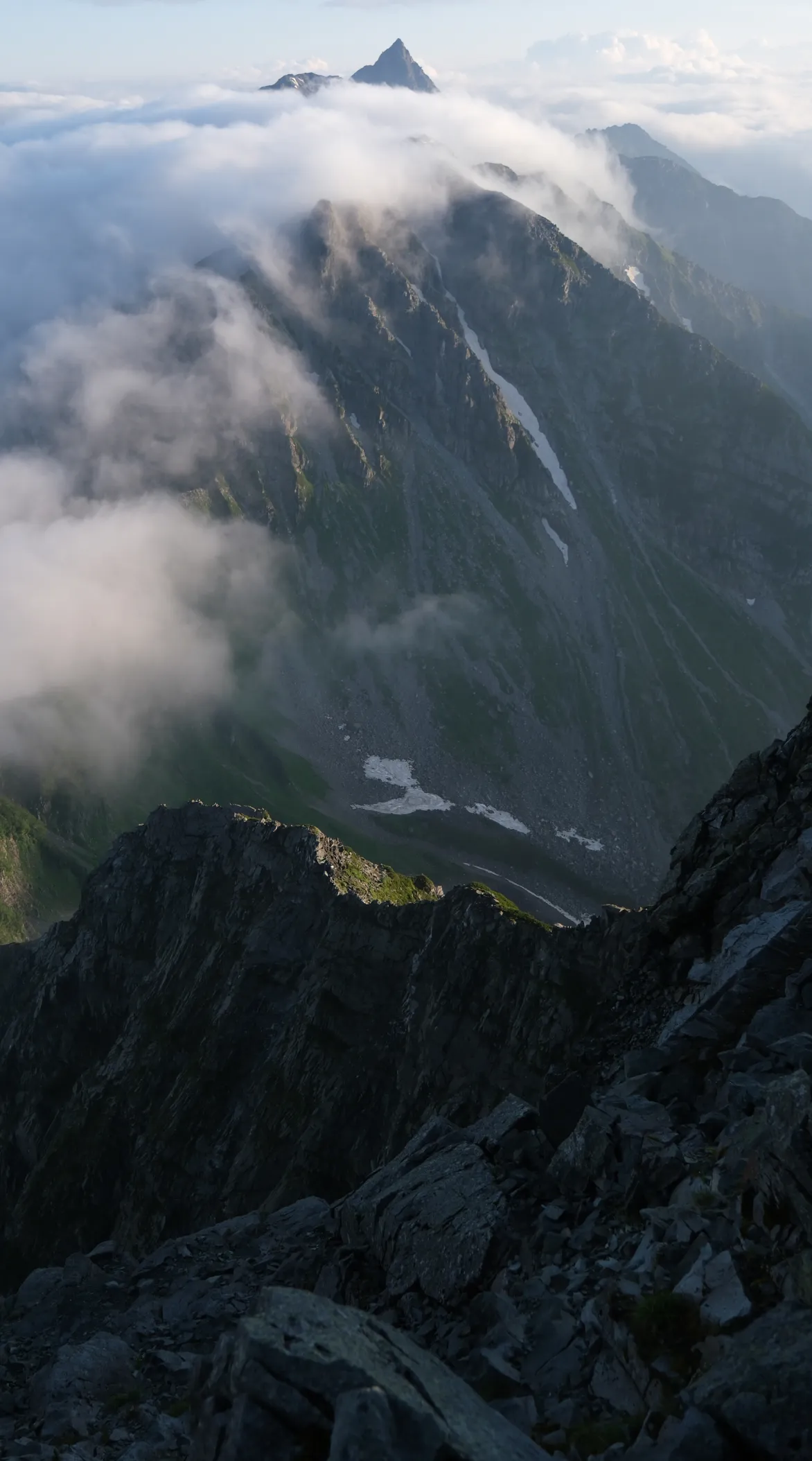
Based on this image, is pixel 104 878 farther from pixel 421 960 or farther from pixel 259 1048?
pixel 421 960

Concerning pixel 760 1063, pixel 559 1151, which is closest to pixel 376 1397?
pixel 559 1151

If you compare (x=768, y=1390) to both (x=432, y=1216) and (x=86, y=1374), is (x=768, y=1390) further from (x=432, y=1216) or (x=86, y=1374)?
(x=86, y=1374)

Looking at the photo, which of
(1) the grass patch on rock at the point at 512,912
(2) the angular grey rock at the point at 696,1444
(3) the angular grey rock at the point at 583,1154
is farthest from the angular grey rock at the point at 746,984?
(1) the grass patch on rock at the point at 512,912

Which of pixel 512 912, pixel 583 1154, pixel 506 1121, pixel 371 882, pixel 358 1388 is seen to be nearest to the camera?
pixel 358 1388

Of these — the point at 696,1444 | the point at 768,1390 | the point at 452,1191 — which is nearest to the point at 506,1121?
the point at 452,1191

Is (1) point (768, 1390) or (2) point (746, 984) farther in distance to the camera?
(2) point (746, 984)

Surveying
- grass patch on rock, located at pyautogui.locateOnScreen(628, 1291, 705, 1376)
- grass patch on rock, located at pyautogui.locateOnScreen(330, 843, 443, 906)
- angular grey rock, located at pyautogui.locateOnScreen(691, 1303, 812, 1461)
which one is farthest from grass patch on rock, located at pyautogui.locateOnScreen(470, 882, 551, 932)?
angular grey rock, located at pyautogui.locateOnScreen(691, 1303, 812, 1461)

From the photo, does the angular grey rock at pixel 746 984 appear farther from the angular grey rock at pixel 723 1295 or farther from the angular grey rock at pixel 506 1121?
the angular grey rock at pixel 723 1295

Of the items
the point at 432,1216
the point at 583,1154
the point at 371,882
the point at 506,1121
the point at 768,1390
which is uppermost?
the point at 768,1390
